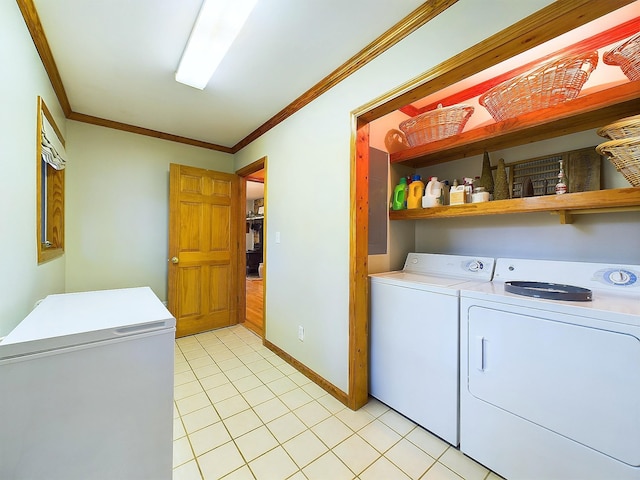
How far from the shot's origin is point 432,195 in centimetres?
190

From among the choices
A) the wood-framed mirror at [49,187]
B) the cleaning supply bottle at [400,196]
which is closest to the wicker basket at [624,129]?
the cleaning supply bottle at [400,196]

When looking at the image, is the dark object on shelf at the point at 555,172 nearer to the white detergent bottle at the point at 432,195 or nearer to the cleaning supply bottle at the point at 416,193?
the white detergent bottle at the point at 432,195

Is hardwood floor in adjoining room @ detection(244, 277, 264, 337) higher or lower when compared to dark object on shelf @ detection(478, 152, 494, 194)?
lower

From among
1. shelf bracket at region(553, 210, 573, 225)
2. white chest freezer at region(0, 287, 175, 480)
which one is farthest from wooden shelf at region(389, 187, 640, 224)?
white chest freezer at region(0, 287, 175, 480)

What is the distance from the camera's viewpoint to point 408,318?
1.67 metres

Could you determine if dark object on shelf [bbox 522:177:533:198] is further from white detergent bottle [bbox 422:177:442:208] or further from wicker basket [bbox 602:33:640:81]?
wicker basket [bbox 602:33:640:81]

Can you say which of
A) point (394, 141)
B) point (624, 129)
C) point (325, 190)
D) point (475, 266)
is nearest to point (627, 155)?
point (624, 129)

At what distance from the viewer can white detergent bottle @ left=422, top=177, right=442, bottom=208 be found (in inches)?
74.0

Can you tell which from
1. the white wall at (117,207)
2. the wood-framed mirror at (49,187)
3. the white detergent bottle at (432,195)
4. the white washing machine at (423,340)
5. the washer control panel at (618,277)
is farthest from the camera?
the white wall at (117,207)

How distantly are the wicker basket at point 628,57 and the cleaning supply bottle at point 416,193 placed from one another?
105cm

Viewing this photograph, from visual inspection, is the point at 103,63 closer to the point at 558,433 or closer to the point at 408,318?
the point at 408,318

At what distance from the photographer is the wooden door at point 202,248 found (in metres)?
3.04

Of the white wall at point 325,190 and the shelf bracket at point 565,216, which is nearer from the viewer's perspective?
the white wall at point 325,190

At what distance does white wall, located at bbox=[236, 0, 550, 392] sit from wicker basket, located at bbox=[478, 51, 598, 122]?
13.1 inches
